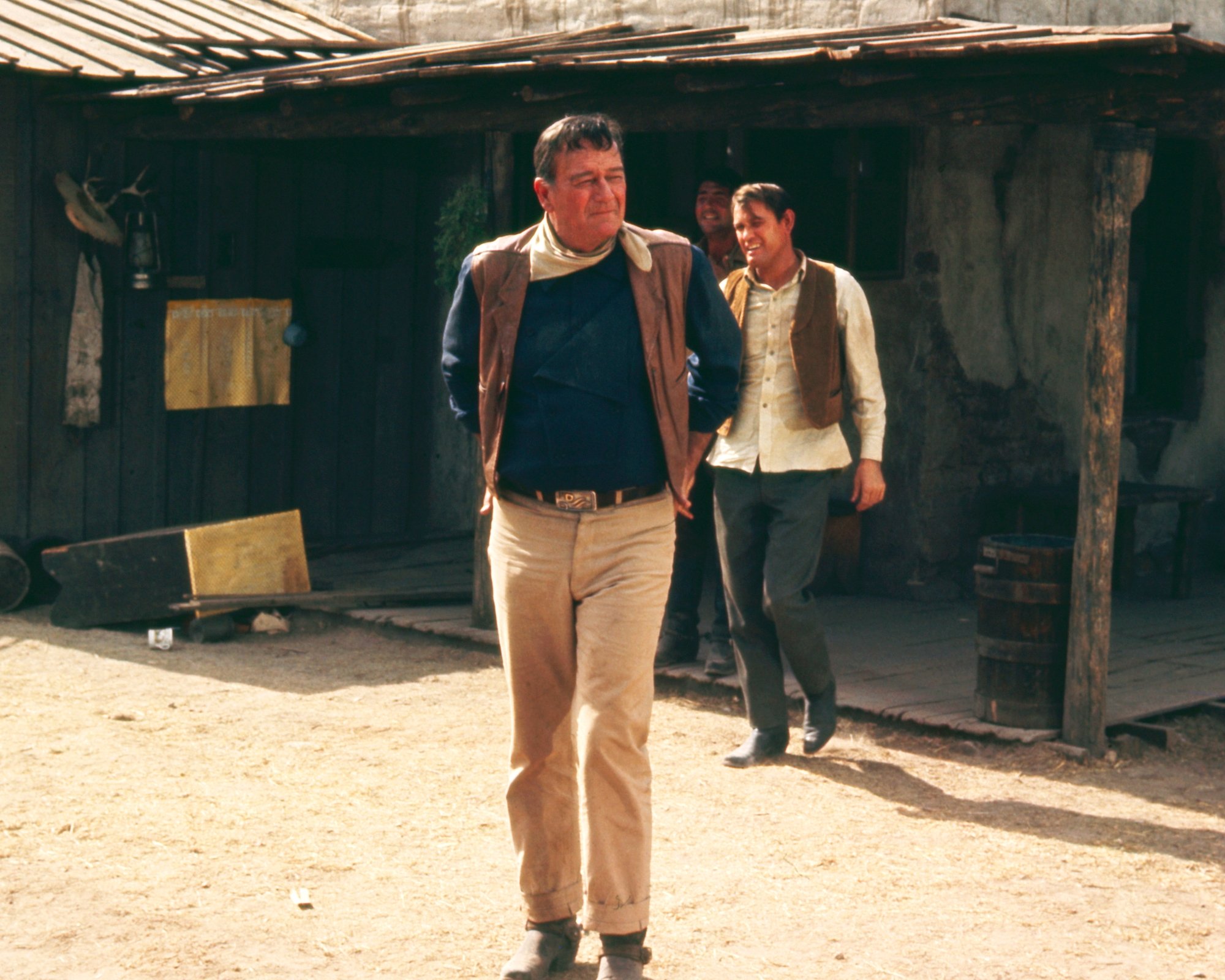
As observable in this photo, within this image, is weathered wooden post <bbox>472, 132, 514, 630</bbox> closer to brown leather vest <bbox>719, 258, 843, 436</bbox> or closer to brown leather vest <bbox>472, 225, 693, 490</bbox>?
brown leather vest <bbox>719, 258, 843, 436</bbox>

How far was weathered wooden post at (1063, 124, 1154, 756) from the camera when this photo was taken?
6.12m

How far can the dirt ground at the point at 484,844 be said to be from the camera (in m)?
4.22

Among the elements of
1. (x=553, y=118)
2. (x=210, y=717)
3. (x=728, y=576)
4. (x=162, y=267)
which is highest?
(x=553, y=118)

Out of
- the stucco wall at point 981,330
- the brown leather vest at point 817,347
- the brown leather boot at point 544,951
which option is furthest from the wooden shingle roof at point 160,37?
the brown leather boot at point 544,951

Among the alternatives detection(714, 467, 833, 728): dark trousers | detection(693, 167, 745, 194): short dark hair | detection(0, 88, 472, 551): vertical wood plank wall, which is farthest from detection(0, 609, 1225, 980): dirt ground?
detection(0, 88, 472, 551): vertical wood plank wall

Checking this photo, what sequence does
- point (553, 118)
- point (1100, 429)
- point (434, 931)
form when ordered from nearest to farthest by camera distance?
point (434, 931) < point (1100, 429) < point (553, 118)

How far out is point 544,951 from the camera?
3.98m

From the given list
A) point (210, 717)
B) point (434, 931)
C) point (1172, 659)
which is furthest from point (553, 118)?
point (434, 931)

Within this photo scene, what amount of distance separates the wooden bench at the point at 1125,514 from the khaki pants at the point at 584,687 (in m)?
5.71

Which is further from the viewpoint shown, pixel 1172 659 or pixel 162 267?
pixel 162 267

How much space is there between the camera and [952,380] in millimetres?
9203

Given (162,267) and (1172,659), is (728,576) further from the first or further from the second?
(162,267)

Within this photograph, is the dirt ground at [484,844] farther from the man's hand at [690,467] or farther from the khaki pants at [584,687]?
the man's hand at [690,467]

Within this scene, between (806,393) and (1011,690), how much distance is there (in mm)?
1541
